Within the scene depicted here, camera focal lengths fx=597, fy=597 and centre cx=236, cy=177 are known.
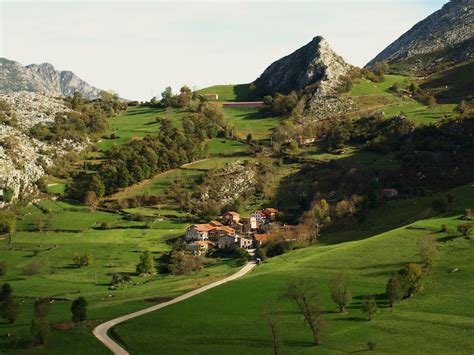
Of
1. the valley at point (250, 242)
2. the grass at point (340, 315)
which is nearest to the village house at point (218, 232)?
the valley at point (250, 242)

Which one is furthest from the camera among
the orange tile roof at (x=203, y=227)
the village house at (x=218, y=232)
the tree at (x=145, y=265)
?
the orange tile roof at (x=203, y=227)

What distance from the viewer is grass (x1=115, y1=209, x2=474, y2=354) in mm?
59875

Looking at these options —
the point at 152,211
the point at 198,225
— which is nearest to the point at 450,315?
the point at 198,225

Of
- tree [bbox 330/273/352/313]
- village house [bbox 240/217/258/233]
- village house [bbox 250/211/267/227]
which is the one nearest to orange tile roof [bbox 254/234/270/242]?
village house [bbox 240/217/258/233]

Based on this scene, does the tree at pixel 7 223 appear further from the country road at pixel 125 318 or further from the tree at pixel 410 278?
the tree at pixel 410 278

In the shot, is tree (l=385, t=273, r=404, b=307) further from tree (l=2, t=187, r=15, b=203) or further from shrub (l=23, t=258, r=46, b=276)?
tree (l=2, t=187, r=15, b=203)

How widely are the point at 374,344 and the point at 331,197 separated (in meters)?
95.3

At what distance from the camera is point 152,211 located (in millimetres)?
159125

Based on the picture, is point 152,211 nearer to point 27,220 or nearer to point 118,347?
point 27,220

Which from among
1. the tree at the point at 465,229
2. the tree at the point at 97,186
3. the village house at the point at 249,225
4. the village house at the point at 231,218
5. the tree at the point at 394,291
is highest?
the tree at the point at 97,186

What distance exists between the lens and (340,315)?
6950 centimetres

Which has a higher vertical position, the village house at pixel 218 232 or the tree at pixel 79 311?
the tree at pixel 79 311

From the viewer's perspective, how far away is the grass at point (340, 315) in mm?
59875

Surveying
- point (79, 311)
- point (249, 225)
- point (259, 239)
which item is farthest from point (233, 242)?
point (79, 311)
